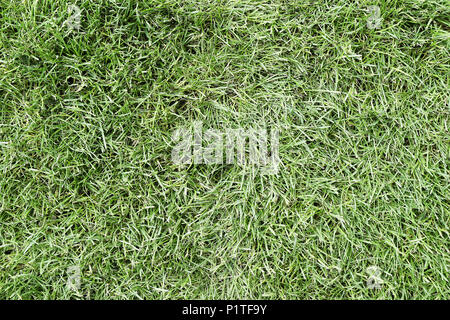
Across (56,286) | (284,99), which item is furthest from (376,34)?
(56,286)

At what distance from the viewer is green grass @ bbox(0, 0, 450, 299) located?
5.50 feet

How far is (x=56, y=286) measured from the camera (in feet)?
5.48

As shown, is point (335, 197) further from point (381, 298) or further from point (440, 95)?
point (440, 95)

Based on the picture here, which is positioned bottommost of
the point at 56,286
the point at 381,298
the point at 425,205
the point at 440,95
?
the point at 381,298

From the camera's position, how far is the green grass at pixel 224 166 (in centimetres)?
168

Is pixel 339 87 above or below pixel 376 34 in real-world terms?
below

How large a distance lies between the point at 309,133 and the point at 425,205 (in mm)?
620

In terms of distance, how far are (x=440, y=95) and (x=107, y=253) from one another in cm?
170

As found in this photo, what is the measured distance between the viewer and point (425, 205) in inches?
66.4

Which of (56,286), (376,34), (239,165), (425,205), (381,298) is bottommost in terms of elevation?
(381,298)

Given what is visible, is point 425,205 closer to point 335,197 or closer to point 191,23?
point 335,197

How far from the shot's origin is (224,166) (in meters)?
1.70

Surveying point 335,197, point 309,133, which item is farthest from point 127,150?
point 335,197

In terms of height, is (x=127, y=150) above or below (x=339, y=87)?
below
